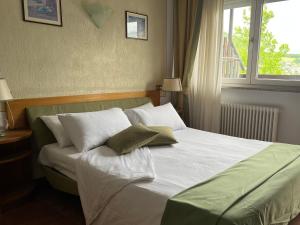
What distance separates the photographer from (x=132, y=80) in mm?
3361

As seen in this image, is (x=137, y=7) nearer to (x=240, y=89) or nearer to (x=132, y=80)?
(x=132, y=80)

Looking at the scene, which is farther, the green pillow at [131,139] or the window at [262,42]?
the window at [262,42]

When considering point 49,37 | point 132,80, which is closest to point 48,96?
point 49,37

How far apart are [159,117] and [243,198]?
160 centimetres

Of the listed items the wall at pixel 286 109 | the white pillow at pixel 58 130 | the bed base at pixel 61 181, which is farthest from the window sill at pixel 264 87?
the bed base at pixel 61 181

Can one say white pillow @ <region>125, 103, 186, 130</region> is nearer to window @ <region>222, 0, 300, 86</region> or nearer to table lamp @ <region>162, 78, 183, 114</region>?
table lamp @ <region>162, 78, 183, 114</region>

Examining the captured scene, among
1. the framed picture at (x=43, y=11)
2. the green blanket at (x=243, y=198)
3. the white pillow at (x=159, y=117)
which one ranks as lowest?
the green blanket at (x=243, y=198)

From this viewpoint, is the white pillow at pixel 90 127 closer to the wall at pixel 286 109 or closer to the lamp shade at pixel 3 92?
the lamp shade at pixel 3 92

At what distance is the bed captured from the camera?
146 cm

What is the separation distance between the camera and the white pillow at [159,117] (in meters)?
2.73

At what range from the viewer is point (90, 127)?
225cm

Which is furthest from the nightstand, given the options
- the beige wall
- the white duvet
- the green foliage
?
the green foliage

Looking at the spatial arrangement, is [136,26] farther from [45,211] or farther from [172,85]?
[45,211]

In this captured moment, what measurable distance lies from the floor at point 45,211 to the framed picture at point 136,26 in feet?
6.90
